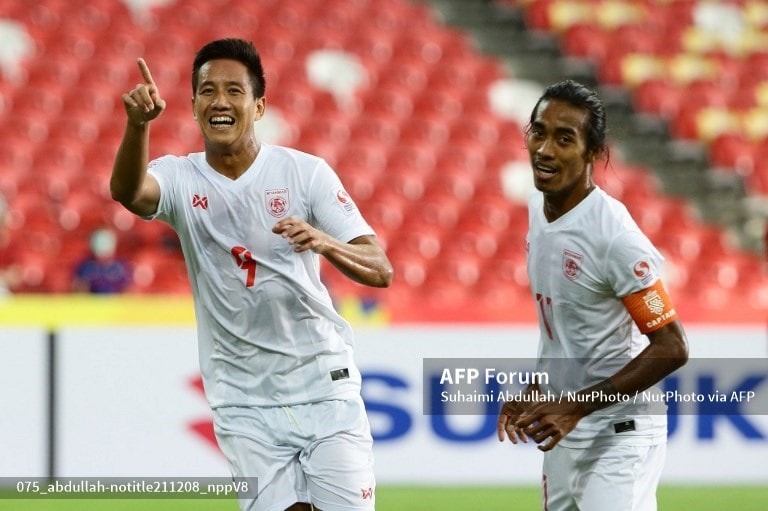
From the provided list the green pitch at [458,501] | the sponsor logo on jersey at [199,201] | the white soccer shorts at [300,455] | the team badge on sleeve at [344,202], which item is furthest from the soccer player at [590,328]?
the green pitch at [458,501]

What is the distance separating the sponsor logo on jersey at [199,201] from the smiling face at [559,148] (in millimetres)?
1084

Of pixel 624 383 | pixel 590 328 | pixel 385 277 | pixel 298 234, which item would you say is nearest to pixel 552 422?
pixel 624 383

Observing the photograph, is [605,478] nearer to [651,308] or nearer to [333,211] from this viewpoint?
[651,308]

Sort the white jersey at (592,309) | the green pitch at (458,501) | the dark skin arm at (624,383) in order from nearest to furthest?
the dark skin arm at (624,383)
the white jersey at (592,309)
the green pitch at (458,501)

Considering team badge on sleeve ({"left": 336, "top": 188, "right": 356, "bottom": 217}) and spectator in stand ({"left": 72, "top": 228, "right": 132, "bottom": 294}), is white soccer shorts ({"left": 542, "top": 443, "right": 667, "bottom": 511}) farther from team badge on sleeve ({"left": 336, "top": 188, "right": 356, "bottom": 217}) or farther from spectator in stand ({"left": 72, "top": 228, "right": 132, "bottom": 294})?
spectator in stand ({"left": 72, "top": 228, "right": 132, "bottom": 294})

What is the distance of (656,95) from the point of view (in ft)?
45.3

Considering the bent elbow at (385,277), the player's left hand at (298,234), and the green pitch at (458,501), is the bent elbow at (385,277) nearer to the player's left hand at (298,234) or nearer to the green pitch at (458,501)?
the player's left hand at (298,234)

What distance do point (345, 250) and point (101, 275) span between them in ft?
19.4

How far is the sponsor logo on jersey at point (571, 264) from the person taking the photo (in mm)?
3797

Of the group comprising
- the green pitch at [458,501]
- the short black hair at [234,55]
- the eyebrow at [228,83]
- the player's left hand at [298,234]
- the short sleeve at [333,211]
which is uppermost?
the short black hair at [234,55]

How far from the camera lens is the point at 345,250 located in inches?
144

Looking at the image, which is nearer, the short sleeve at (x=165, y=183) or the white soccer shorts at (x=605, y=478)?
the white soccer shorts at (x=605, y=478)

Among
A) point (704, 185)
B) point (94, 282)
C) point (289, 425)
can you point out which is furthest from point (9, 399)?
point (704, 185)

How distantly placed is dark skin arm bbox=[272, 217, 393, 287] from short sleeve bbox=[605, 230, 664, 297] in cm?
70
